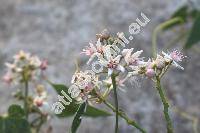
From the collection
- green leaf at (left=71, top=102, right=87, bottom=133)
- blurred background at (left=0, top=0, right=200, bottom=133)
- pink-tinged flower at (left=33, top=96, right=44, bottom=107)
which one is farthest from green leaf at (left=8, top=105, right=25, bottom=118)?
blurred background at (left=0, top=0, right=200, bottom=133)

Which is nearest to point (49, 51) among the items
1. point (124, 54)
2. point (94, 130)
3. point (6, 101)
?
point (6, 101)

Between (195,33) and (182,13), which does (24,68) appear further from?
(182,13)

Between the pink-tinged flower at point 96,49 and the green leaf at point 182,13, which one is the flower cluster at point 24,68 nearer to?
the pink-tinged flower at point 96,49

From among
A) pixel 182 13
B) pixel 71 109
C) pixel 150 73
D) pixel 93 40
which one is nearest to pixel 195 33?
pixel 182 13

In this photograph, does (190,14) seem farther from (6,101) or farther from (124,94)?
(6,101)

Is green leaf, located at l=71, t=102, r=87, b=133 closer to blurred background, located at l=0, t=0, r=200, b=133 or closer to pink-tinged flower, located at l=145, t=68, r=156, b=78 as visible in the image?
pink-tinged flower, located at l=145, t=68, r=156, b=78

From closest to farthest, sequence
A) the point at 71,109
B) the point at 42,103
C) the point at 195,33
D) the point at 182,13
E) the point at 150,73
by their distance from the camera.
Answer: the point at 150,73 < the point at 71,109 < the point at 42,103 < the point at 195,33 < the point at 182,13
